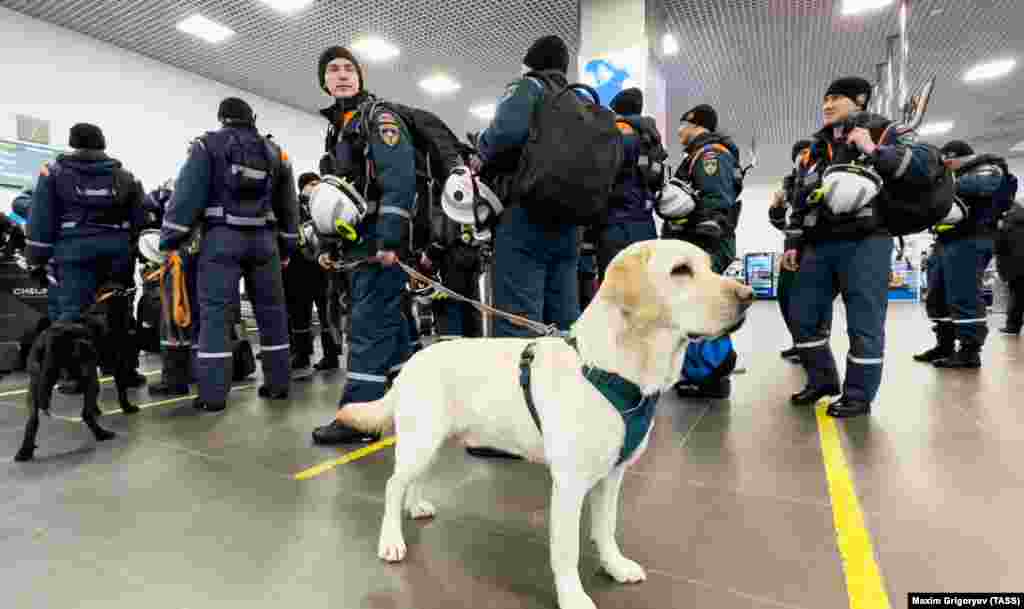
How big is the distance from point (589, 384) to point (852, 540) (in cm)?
125

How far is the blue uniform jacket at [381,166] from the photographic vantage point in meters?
Answer: 2.69

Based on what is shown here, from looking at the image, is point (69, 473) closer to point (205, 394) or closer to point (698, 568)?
point (205, 394)

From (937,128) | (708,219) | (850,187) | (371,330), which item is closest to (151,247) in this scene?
(371,330)

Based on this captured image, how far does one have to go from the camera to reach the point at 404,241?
2.79m

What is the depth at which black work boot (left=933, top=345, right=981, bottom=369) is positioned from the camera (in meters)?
4.81

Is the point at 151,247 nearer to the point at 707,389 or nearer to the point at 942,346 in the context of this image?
the point at 707,389

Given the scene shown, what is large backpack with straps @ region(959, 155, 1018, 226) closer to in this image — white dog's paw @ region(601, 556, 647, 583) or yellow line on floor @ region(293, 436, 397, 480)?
white dog's paw @ region(601, 556, 647, 583)

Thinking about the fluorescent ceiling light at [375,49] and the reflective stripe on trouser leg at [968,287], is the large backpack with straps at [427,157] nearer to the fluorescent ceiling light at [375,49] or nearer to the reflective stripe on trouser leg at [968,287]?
the reflective stripe on trouser leg at [968,287]

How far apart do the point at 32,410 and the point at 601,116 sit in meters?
3.48

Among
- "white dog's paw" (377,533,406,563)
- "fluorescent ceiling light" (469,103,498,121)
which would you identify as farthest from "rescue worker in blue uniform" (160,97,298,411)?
"fluorescent ceiling light" (469,103,498,121)

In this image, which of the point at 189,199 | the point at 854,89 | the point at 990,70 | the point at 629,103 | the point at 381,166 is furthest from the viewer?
the point at 990,70

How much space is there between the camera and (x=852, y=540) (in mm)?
1693

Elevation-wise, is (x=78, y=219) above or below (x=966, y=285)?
above

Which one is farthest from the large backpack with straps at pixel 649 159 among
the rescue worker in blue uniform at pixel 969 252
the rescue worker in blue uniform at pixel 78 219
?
the rescue worker in blue uniform at pixel 78 219
